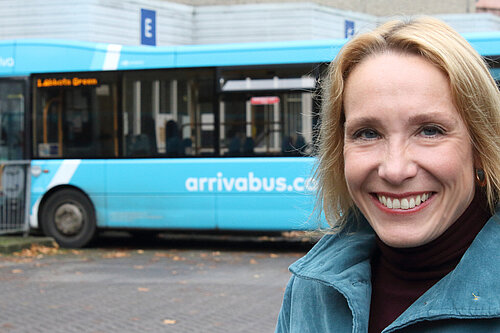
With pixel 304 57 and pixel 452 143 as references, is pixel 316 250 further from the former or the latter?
pixel 304 57

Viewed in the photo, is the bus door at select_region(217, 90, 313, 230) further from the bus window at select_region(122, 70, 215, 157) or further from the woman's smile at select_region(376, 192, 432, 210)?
the woman's smile at select_region(376, 192, 432, 210)

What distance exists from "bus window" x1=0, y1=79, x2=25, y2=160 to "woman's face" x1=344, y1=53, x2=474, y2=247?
39.1ft

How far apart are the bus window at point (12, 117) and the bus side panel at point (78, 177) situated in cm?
45

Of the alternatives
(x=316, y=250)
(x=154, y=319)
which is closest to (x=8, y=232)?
(x=154, y=319)

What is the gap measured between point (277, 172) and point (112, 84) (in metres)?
2.90

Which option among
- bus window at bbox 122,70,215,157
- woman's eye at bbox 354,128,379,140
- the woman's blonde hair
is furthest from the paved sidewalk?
woman's eye at bbox 354,128,379,140

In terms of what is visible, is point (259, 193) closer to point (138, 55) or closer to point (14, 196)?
point (138, 55)

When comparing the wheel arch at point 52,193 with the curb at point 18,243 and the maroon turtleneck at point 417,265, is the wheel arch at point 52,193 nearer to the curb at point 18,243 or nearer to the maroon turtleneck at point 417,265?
the curb at point 18,243

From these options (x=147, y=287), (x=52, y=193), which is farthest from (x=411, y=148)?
(x=52, y=193)

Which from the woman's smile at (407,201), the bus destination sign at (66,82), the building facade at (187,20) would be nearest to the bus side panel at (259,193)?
the bus destination sign at (66,82)

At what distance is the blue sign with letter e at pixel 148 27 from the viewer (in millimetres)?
19744

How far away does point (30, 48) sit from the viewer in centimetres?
1272

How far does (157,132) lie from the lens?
1238 centimetres

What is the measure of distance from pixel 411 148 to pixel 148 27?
19013 millimetres
